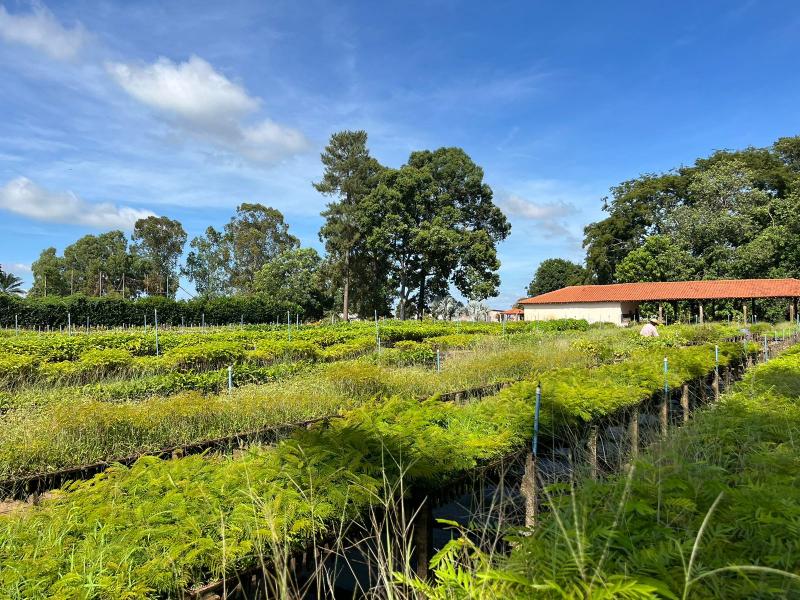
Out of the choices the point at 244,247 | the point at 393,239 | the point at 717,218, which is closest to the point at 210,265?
the point at 244,247

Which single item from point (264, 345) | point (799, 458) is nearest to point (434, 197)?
point (264, 345)

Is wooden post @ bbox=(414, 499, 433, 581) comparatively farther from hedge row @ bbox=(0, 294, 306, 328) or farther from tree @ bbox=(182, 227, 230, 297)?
tree @ bbox=(182, 227, 230, 297)

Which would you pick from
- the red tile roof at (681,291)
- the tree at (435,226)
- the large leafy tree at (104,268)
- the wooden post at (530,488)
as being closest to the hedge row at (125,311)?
the tree at (435,226)

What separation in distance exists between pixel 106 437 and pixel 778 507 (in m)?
6.86

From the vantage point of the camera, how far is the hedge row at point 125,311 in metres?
33.8

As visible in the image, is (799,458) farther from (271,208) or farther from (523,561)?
(271,208)

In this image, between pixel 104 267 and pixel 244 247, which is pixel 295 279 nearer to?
pixel 244 247

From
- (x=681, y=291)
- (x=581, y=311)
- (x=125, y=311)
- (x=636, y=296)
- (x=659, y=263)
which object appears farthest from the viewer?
(x=659, y=263)

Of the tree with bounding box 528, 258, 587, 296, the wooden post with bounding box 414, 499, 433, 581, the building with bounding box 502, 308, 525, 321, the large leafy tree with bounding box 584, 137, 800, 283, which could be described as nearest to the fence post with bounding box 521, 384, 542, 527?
the wooden post with bounding box 414, 499, 433, 581

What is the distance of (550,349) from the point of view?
50.1 ft

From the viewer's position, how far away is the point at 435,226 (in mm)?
40188

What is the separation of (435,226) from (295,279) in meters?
14.7

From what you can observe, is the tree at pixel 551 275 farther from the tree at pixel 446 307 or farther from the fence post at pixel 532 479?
the fence post at pixel 532 479

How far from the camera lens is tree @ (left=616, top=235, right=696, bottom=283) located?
4262cm
